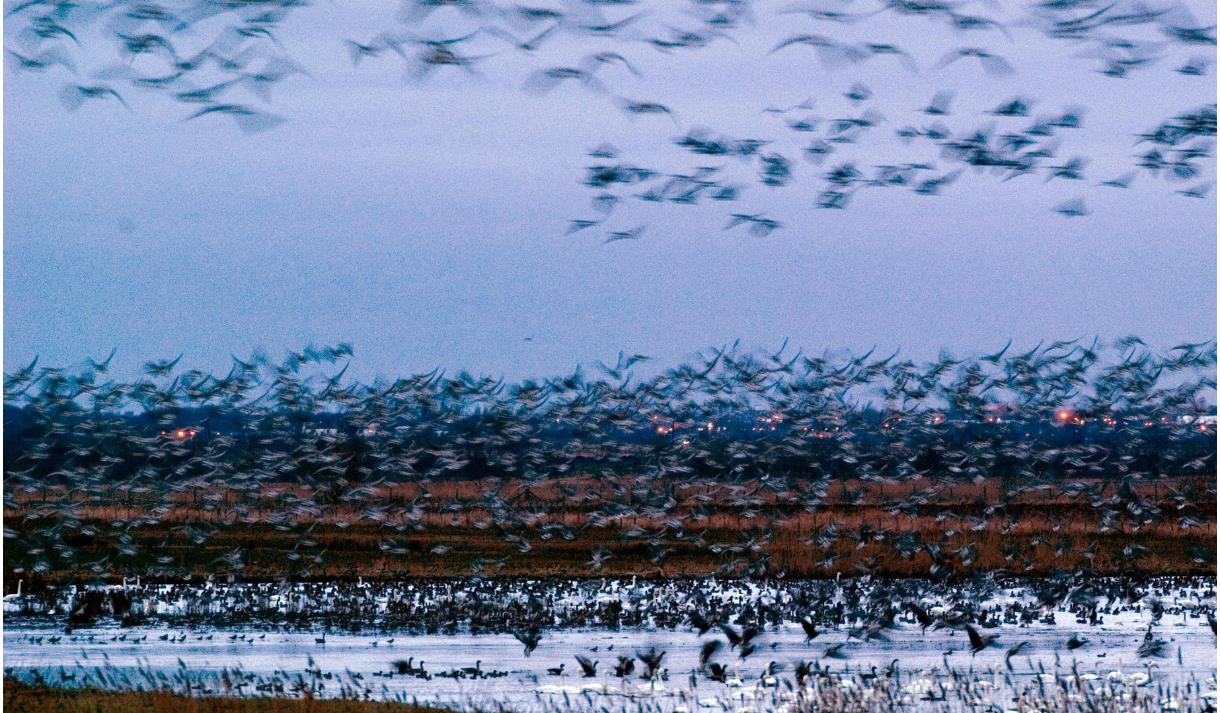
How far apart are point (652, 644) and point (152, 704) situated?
718cm

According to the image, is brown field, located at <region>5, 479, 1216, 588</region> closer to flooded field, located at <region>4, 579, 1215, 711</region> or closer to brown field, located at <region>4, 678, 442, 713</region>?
flooded field, located at <region>4, 579, 1215, 711</region>

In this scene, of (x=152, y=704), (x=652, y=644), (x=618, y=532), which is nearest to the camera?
(x=152, y=704)

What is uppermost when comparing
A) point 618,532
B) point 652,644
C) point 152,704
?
point 618,532

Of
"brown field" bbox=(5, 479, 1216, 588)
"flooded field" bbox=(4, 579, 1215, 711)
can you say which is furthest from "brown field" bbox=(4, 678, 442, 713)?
"brown field" bbox=(5, 479, 1216, 588)

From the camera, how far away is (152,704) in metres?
11.3

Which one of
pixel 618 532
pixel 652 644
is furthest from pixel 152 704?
pixel 618 532

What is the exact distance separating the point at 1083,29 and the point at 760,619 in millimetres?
13161

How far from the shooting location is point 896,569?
24.9m

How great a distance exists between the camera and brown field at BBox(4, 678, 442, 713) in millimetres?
10898

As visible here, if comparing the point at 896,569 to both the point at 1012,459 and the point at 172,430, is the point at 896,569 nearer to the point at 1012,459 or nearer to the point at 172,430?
the point at 1012,459

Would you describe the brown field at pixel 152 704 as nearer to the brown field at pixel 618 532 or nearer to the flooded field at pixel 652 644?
the flooded field at pixel 652 644

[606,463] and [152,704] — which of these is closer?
[152,704]

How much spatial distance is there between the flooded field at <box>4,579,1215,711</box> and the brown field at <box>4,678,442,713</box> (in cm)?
65

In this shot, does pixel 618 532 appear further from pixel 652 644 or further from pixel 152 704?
pixel 152 704
